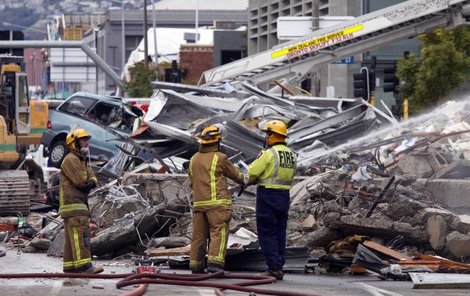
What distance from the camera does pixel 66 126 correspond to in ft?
115

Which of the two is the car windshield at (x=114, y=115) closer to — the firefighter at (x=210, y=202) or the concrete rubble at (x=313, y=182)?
the concrete rubble at (x=313, y=182)

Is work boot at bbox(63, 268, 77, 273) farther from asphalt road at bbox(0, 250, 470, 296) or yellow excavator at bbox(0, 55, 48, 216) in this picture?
yellow excavator at bbox(0, 55, 48, 216)

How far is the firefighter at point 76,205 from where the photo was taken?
15000mm

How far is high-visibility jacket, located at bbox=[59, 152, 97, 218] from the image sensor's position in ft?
49.3

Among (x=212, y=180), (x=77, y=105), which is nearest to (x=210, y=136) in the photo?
(x=212, y=180)

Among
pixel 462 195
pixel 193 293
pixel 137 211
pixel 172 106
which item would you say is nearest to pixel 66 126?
pixel 172 106

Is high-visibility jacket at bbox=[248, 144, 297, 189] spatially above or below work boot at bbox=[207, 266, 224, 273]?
above

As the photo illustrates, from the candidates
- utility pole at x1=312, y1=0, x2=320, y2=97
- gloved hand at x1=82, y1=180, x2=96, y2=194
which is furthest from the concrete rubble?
utility pole at x1=312, y1=0, x2=320, y2=97

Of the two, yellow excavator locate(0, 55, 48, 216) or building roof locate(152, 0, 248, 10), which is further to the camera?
building roof locate(152, 0, 248, 10)

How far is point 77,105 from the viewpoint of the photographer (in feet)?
117

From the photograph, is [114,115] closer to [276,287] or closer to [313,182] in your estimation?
[313,182]

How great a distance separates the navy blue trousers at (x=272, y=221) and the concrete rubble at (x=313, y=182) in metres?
1.20

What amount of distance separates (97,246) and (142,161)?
6.86 metres

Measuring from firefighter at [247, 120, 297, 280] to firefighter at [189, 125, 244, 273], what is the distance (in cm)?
34
